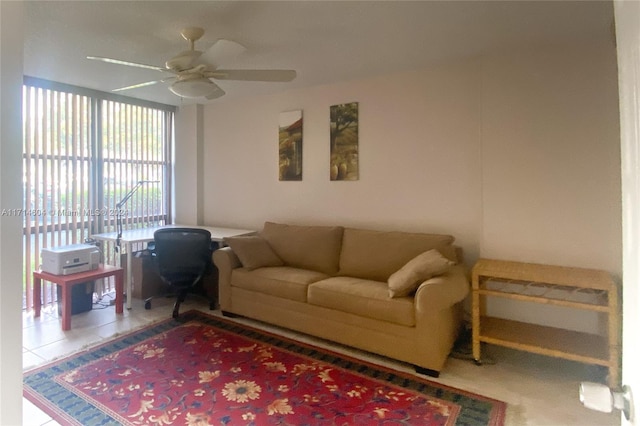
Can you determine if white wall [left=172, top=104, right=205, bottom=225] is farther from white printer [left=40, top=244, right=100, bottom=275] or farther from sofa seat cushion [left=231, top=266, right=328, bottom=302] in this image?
sofa seat cushion [left=231, top=266, right=328, bottom=302]

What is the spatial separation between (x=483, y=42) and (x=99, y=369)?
3.70 meters

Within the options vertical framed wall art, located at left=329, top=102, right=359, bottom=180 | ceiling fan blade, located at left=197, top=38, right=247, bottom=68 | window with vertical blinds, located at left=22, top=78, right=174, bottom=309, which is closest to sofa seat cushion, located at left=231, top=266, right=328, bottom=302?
vertical framed wall art, located at left=329, top=102, right=359, bottom=180

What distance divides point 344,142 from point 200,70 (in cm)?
176

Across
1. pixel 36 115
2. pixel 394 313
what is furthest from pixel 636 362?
pixel 36 115

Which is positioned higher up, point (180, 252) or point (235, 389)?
point (180, 252)

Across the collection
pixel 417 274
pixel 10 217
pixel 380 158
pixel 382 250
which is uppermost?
pixel 380 158

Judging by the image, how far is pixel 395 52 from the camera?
297 centimetres

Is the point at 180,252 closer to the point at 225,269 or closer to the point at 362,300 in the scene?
the point at 225,269

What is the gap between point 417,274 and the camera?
2.60 metres

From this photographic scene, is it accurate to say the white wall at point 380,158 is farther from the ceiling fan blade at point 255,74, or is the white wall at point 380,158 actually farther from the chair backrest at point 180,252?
the ceiling fan blade at point 255,74

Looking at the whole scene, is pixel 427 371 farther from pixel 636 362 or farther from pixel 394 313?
pixel 636 362

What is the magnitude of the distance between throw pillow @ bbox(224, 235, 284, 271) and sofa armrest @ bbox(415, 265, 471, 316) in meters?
1.62

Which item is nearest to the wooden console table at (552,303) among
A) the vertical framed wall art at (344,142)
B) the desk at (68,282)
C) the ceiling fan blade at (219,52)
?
the vertical framed wall art at (344,142)

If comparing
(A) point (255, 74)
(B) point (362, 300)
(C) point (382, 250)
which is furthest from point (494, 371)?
(A) point (255, 74)
